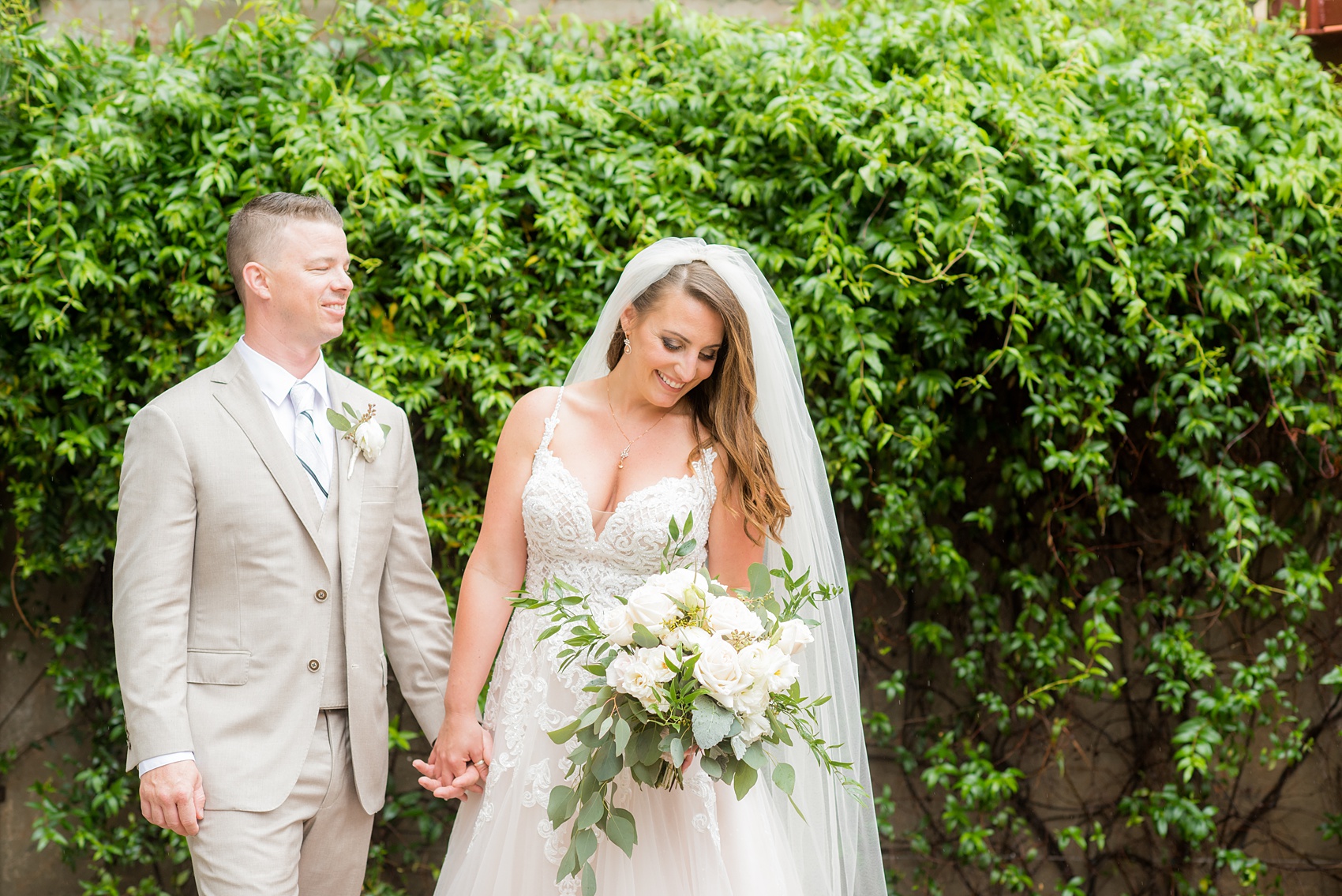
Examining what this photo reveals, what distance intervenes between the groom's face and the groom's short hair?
0.03 meters

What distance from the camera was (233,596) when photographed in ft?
7.07

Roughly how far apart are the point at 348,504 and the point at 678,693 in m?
0.91

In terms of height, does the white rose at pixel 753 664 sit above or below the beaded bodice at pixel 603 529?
below

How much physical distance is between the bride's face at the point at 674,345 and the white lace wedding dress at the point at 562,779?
0.19 meters

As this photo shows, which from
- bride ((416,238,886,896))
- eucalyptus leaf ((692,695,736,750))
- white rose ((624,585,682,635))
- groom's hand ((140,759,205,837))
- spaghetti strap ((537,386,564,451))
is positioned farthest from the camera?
spaghetti strap ((537,386,564,451))

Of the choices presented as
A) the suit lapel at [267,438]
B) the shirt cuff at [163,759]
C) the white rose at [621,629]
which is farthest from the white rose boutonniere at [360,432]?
the white rose at [621,629]

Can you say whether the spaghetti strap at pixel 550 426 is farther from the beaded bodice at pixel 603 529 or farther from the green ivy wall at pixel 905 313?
the green ivy wall at pixel 905 313

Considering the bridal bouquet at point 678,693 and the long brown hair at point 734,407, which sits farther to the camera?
the long brown hair at point 734,407

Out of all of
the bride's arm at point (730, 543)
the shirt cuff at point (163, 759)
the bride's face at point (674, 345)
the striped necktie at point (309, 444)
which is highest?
the bride's face at point (674, 345)

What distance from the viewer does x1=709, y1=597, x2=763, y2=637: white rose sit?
1.86m

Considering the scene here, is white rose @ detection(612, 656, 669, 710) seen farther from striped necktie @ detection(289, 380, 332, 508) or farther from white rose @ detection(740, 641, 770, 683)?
striped necktie @ detection(289, 380, 332, 508)

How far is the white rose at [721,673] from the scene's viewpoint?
1.78m

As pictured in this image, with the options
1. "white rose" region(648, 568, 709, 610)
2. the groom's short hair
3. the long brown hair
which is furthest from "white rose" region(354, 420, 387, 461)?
"white rose" region(648, 568, 709, 610)

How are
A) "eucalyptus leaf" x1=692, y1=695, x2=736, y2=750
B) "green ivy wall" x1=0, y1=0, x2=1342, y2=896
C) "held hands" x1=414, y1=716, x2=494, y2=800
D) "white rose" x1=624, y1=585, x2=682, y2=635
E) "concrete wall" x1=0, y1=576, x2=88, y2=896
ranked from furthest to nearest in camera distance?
"concrete wall" x1=0, y1=576, x2=88, y2=896, "green ivy wall" x1=0, y1=0, x2=1342, y2=896, "held hands" x1=414, y1=716, x2=494, y2=800, "white rose" x1=624, y1=585, x2=682, y2=635, "eucalyptus leaf" x1=692, y1=695, x2=736, y2=750
